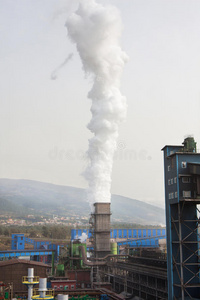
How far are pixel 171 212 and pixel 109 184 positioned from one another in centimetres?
3765

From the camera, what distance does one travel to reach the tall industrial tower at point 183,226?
38906mm

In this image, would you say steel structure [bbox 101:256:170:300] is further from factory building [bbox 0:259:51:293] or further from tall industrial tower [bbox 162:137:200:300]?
factory building [bbox 0:259:51:293]

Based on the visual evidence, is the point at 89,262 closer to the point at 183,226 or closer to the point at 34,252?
the point at 34,252

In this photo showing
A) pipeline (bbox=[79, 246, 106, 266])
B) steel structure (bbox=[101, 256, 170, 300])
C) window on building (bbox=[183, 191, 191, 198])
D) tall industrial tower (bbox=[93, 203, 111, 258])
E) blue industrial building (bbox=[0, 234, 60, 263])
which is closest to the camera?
window on building (bbox=[183, 191, 191, 198])

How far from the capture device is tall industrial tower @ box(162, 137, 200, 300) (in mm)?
38906

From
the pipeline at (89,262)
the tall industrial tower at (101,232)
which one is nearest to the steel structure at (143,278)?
the pipeline at (89,262)

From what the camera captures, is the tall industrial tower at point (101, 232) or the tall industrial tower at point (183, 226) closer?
the tall industrial tower at point (183, 226)

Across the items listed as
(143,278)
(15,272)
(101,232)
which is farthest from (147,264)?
(15,272)

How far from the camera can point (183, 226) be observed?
1598 inches

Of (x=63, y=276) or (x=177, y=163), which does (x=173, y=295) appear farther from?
(x=63, y=276)

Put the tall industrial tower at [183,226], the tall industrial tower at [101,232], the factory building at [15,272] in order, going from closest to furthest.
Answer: the tall industrial tower at [183,226] → the factory building at [15,272] → the tall industrial tower at [101,232]

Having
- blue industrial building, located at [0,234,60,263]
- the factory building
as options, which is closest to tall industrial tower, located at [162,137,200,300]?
the factory building

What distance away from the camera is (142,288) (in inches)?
2050

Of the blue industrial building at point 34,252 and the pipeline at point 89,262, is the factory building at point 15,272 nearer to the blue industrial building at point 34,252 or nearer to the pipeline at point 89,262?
the pipeline at point 89,262
